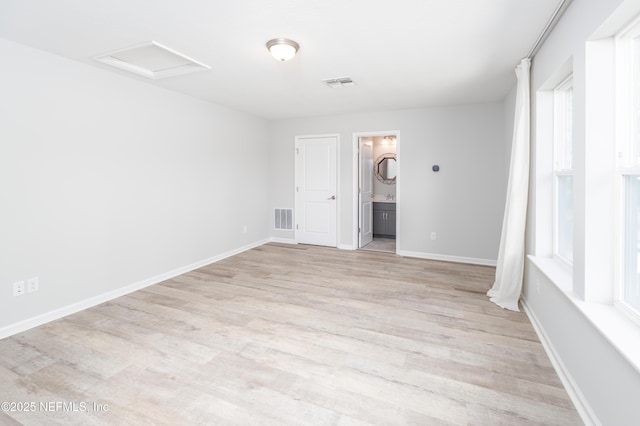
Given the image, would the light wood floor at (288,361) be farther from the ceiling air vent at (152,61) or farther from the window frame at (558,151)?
the ceiling air vent at (152,61)

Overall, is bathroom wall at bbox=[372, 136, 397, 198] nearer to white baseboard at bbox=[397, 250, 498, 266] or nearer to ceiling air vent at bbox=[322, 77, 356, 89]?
white baseboard at bbox=[397, 250, 498, 266]

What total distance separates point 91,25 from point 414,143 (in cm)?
429

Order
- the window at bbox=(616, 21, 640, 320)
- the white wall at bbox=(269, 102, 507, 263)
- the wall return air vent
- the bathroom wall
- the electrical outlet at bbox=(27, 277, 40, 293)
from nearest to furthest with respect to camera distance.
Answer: the window at bbox=(616, 21, 640, 320) < the electrical outlet at bbox=(27, 277, 40, 293) < the white wall at bbox=(269, 102, 507, 263) < the wall return air vent < the bathroom wall

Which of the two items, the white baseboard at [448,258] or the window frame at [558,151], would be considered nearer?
the window frame at [558,151]

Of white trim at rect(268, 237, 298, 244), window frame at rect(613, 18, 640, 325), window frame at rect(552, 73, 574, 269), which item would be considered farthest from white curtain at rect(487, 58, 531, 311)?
white trim at rect(268, 237, 298, 244)

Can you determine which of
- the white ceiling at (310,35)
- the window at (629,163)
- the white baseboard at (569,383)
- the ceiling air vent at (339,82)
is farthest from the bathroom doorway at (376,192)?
the window at (629,163)

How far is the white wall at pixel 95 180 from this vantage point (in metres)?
2.74

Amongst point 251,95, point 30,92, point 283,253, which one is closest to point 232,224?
→ point 283,253

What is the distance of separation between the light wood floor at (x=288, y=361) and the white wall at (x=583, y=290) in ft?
0.55

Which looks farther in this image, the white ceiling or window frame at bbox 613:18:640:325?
the white ceiling

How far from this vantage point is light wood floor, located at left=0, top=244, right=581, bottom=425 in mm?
1795

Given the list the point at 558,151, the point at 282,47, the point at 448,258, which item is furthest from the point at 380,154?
the point at 282,47

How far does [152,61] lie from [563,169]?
3.94 m

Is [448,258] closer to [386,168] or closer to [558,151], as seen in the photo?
[558,151]
